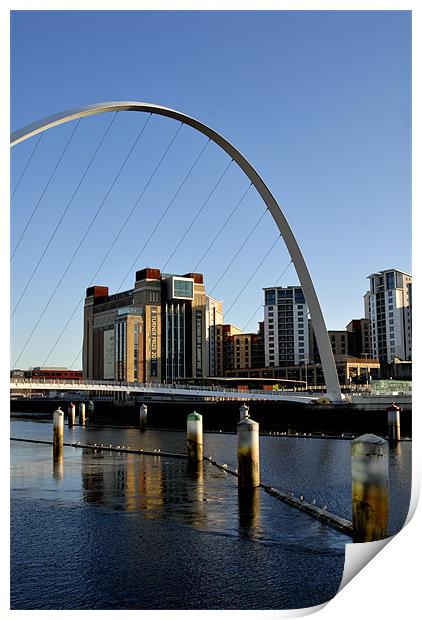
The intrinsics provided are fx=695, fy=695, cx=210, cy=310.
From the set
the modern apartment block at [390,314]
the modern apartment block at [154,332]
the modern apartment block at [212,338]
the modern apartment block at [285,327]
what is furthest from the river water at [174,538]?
the modern apartment block at [285,327]

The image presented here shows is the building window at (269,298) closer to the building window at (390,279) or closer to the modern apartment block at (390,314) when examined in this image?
the modern apartment block at (390,314)

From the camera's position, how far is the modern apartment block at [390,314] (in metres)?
78.1

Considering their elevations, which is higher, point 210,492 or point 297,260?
point 297,260

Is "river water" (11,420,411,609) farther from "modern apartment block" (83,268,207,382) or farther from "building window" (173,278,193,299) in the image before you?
"building window" (173,278,193,299)

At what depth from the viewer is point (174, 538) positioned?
→ 359 inches

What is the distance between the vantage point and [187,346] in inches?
3263

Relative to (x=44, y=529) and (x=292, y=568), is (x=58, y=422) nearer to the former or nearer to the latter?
(x=44, y=529)

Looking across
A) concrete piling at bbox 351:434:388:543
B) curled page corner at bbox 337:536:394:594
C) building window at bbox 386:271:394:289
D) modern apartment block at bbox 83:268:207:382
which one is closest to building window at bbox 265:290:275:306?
modern apartment block at bbox 83:268:207:382

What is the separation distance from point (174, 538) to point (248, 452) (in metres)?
3.52

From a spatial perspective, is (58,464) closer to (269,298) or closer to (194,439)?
(194,439)

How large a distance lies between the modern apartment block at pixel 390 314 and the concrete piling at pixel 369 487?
231 feet
